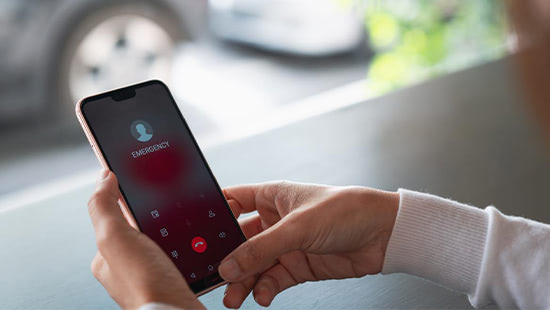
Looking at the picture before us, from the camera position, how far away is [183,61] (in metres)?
3.03

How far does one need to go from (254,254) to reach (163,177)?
0.13 meters

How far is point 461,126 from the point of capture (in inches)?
41.2

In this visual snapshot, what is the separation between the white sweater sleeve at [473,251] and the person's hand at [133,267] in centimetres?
27

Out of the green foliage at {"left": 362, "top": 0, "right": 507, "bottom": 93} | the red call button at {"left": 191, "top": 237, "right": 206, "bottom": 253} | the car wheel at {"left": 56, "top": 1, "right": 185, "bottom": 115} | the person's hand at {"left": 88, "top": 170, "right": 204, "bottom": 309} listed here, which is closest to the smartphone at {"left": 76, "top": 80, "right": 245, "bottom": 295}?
the red call button at {"left": 191, "top": 237, "right": 206, "bottom": 253}

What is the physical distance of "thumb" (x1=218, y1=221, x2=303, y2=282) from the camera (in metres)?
0.59

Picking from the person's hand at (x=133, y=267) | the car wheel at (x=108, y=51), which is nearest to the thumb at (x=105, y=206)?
the person's hand at (x=133, y=267)

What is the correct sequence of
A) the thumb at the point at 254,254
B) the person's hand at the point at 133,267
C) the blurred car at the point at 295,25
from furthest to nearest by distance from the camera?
the blurred car at the point at 295,25 → the thumb at the point at 254,254 → the person's hand at the point at 133,267

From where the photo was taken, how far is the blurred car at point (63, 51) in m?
2.30

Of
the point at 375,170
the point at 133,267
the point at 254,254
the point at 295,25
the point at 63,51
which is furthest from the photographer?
the point at 295,25

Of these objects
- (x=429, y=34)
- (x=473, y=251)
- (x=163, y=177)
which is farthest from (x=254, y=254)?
(x=429, y=34)

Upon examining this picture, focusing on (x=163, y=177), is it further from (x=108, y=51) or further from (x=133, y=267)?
(x=108, y=51)

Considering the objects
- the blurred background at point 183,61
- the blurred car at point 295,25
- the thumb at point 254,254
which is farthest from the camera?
the blurred car at point 295,25

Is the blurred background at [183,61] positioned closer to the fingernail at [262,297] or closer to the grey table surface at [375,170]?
the grey table surface at [375,170]

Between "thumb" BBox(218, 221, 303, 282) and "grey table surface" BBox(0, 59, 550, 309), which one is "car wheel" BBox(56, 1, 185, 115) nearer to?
"grey table surface" BBox(0, 59, 550, 309)
